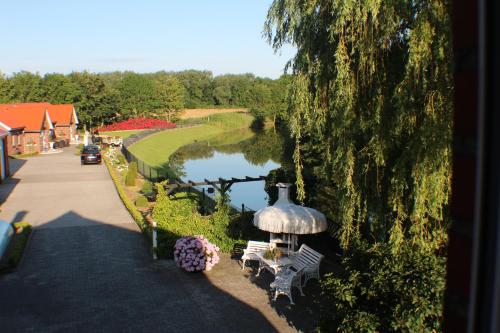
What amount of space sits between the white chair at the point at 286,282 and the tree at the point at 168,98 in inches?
3106

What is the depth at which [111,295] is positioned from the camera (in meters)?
11.9

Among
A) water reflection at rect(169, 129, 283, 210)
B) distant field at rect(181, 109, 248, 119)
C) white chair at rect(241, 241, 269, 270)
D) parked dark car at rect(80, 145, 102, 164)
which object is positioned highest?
distant field at rect(181, 109, 248, 119)

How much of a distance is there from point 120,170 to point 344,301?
88.5ft

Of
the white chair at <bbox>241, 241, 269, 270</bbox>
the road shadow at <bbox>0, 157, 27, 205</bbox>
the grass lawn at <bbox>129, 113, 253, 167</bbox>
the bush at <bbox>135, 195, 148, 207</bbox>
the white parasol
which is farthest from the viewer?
the grass lawn at <bbox>129, 113, 253, 167</bbox>

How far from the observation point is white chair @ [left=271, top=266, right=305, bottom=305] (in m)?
11.3

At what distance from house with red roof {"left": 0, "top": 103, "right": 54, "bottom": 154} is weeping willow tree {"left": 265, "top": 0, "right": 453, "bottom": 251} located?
122 ft

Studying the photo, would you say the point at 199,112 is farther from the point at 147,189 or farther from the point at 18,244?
the point at 18,244

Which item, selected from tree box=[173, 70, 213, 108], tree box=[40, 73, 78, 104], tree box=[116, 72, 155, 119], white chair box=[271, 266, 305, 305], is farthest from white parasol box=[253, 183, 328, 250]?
tree box=[173, 70, 213, 108]

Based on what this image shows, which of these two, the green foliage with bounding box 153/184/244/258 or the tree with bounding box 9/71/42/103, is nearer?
the green foliage with bounding box 153/184/244/258

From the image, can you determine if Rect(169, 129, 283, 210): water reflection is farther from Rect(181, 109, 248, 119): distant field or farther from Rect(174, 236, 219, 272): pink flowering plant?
Rect(181, 109, 248, 119): distant field

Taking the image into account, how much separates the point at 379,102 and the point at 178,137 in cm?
6454

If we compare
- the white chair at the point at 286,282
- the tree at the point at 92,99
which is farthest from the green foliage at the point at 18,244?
the tree at the point at 92,99

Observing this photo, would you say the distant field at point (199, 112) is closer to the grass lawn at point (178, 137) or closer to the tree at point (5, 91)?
the grass lawn at point (178, 137)

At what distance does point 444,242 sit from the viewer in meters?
8.54
